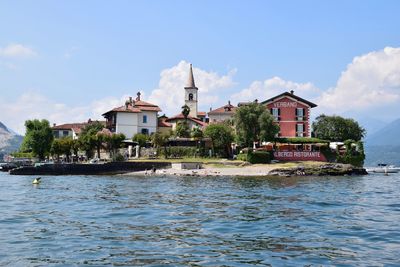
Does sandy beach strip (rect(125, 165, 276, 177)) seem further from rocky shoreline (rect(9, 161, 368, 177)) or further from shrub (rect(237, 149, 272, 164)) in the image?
shrub (rect(237, 149, 272, 164))

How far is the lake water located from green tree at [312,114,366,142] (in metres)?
68.9

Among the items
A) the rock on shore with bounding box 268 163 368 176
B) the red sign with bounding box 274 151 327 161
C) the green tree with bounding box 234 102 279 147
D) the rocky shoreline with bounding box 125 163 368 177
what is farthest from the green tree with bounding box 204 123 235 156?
the rock on shore with bounding box 268 163 368 176

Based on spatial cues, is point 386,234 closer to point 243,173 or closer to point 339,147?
point 243,173

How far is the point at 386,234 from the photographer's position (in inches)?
830

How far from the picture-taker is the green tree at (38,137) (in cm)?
11169

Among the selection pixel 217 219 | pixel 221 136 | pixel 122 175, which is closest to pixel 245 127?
pixel 221 136

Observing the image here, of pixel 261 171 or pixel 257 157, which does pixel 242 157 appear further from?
pixel 261 171

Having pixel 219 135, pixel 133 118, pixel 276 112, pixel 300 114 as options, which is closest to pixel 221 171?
pixel 219 135

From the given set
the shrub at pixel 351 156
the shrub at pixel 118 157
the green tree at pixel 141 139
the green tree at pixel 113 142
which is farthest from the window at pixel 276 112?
the shrub at pixel 118 157

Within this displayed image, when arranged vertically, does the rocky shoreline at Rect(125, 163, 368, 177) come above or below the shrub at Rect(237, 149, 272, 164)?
below

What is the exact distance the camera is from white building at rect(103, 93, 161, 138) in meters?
106

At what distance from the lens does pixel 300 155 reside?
85125 mm

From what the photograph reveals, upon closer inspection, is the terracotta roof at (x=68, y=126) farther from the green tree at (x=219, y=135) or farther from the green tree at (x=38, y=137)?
the green tree at (x=219, y=135)

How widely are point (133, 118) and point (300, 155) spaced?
132ft
